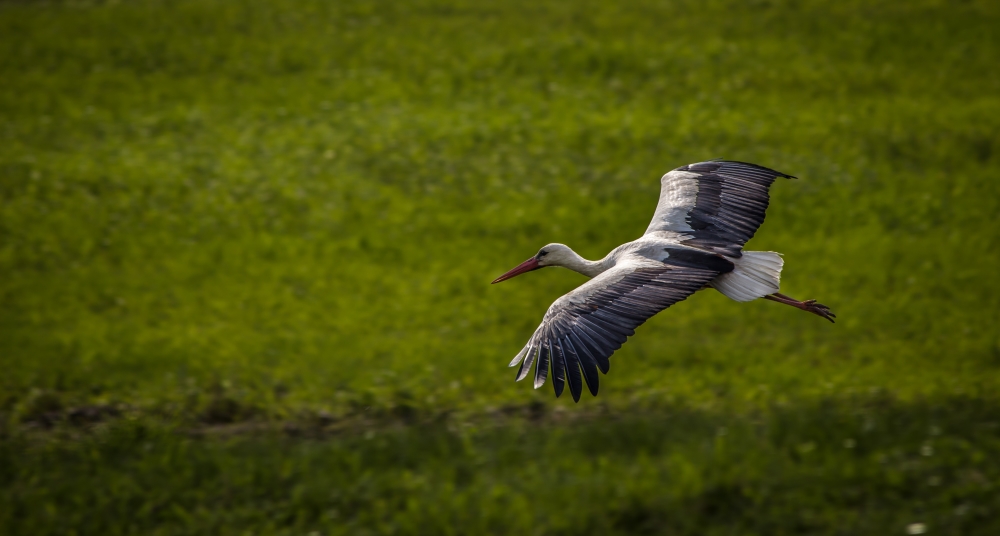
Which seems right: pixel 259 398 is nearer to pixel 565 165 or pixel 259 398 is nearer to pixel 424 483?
pixel 424 483

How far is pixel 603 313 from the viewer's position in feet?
20.4

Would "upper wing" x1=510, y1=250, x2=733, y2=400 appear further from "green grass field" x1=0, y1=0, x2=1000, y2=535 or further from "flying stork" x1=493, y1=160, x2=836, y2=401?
"green grass field" x1=0, y1=0, x2=1000, y2=535

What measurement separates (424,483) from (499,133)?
7828 mm

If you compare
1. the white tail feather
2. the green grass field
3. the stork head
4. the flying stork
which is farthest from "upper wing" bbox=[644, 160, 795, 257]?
the green grass field

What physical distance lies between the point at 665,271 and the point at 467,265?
614 centimetres

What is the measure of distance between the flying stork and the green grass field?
6.68 feet

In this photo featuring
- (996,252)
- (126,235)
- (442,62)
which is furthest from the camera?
(442,62)

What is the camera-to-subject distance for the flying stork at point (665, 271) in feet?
19.3

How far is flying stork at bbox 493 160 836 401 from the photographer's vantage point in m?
5.89

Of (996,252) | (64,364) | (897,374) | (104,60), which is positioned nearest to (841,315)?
(897,374)

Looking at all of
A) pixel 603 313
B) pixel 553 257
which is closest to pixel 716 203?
pixel 553 257

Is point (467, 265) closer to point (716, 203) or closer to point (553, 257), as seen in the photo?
point (553, 257)

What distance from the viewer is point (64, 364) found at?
35.4 ft

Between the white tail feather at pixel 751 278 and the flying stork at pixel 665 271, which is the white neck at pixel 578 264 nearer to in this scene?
the flying stork at pixel 665 271
